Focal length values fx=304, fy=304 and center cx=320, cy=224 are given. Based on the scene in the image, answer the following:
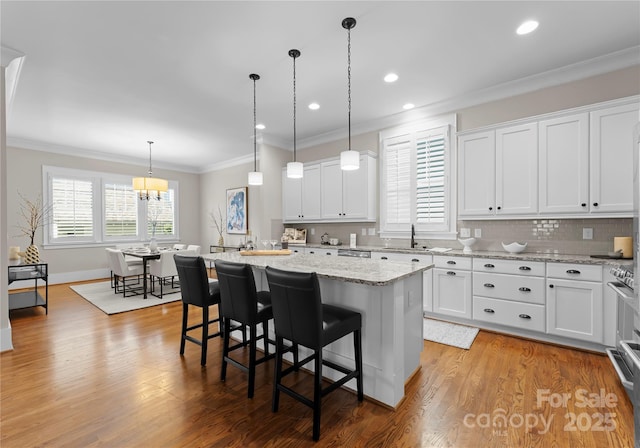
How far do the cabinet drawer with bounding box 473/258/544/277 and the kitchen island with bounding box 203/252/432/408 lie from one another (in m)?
1.36

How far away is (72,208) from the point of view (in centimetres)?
646

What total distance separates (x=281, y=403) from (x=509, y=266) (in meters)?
2.72

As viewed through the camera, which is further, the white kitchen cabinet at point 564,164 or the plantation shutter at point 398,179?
the plantation shutter at point 398,179

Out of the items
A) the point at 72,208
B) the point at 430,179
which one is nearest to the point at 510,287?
the point at 430,179

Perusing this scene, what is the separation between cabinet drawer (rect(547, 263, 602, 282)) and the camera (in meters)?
2.86

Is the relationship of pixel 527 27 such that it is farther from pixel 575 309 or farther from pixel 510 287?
pixel 575 309

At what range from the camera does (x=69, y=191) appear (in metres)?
6.41

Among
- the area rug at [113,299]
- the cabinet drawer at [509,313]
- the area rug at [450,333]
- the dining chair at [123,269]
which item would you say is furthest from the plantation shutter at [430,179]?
the dining chair at [123,269]

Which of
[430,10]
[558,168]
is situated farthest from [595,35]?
[430,10]

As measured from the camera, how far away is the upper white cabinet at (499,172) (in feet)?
11.5

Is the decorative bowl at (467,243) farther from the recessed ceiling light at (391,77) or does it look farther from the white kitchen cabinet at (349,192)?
the recessed ceiling light at (391,77)

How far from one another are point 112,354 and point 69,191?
5112mm

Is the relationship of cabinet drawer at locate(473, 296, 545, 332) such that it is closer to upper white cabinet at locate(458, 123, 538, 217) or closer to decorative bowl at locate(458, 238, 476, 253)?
decorative bowl at locate(458, 238, 476, 253)

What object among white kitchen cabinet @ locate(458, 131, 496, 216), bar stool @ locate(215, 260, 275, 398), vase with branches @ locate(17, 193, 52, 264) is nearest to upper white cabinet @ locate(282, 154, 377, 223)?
white kitchen cabinet @ locate(458, 131, 496, 216)
